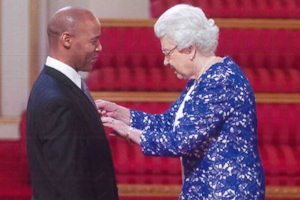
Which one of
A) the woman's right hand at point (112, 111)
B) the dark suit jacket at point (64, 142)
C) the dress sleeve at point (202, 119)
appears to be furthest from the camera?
the woman's right hand at point (112, 111)

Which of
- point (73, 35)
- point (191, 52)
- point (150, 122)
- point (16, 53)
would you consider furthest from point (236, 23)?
point (73, 35)

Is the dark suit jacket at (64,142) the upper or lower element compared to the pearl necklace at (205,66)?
lower

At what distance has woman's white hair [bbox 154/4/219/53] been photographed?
1.28 metres

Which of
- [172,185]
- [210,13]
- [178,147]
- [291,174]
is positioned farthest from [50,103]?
[210,13]

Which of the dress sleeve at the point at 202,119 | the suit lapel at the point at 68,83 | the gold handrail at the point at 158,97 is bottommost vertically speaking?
the gold handrail at the point at 158,97

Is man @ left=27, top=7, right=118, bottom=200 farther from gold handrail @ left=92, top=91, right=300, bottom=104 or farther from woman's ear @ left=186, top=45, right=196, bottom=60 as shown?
gold handrail @ left=92, top=91, right=300, bottom=104

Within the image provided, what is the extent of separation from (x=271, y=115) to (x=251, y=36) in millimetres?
355

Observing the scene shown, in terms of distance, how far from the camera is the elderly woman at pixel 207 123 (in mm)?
1258

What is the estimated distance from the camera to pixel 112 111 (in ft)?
4.74

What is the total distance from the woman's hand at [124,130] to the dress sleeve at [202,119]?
56 millimetres

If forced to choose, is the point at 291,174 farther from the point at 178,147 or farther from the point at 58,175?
the point at 58,175

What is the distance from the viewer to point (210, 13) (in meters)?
2.73

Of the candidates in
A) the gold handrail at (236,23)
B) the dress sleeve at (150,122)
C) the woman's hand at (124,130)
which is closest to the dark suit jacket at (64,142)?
the woman's hand at (124,130)

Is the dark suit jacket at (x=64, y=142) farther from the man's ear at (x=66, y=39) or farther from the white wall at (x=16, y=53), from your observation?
the white wall at (x=16, y=53)
